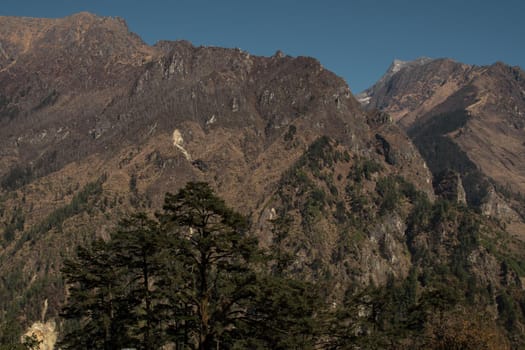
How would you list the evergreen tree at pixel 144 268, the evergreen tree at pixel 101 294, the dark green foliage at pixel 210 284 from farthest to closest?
the evergreen tree at pixel 101 294
the evergreen tree at pixel 144 268
the dark green foliage at pixel 210 284

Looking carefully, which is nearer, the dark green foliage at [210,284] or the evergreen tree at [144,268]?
the dark green foliage at [210,284]

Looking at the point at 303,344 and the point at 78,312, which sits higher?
the point at 78,312

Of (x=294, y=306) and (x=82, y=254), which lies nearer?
(x=294, y=306)

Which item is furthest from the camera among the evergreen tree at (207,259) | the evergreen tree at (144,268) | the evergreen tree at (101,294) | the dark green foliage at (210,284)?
the evergreen tree at (101,294)

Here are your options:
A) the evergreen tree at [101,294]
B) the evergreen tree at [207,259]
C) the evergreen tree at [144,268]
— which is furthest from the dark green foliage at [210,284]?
the evergreen tree at [101,294]

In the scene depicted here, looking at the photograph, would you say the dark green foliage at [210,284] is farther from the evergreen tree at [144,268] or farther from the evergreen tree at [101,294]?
the evergreen tree at [101,294]

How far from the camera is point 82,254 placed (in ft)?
162

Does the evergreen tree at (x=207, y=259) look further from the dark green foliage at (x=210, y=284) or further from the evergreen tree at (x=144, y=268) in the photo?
the evergreen tree at (x=144, y=268)

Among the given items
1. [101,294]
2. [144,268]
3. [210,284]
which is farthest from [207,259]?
[101,294]

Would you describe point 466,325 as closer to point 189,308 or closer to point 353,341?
point 353,341

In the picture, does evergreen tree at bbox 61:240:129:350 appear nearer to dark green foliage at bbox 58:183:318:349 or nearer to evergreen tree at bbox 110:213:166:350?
evergreen tree at bbox 110:213:166:350

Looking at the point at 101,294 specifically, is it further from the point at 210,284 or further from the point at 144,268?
the point at 210,284

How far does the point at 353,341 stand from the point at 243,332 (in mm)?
15400

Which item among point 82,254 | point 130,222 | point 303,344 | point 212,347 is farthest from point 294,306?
point 82,254
